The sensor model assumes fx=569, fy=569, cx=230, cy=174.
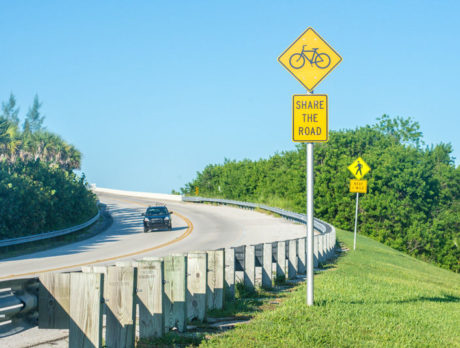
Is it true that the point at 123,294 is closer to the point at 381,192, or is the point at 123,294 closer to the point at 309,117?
the point at 309,117

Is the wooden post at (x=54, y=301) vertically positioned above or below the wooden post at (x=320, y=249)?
above

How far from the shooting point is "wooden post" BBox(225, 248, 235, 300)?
31.7ft

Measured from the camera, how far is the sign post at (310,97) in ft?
30.6

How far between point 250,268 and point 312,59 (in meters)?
4.02

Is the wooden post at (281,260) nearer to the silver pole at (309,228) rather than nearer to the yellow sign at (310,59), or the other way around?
the silver pole at (309,228)

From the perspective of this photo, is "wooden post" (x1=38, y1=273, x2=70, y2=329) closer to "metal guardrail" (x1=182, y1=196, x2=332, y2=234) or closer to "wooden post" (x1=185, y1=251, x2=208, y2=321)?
"wooden post" (x1=185, y1=251, x2=208, y2=321)

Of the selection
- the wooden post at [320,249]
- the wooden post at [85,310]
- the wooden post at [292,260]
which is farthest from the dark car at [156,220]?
the wooden post at [85,310]

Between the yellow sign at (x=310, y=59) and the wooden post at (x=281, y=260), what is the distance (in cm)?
433

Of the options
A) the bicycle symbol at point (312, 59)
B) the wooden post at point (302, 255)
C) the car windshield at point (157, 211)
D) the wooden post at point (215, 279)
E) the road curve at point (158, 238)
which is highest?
the bicycle symbol at point (312, 59)

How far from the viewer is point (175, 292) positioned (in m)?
6.98

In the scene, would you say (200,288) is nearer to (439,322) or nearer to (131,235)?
(439,322)

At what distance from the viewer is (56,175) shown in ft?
114

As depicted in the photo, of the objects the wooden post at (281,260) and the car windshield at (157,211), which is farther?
the car windshield at (157,211)

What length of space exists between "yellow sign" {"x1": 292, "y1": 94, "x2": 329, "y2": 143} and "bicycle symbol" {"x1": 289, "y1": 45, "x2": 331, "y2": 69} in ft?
1.88
